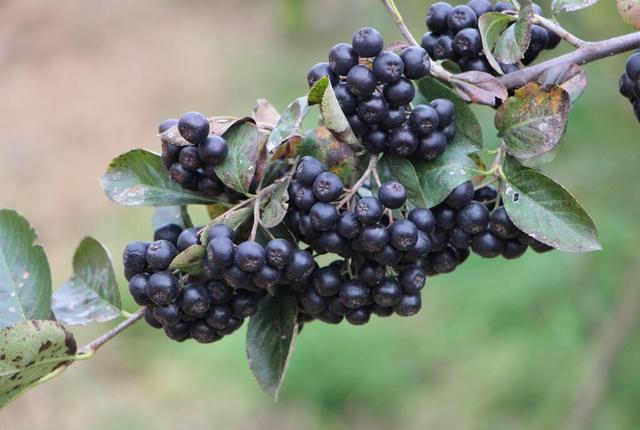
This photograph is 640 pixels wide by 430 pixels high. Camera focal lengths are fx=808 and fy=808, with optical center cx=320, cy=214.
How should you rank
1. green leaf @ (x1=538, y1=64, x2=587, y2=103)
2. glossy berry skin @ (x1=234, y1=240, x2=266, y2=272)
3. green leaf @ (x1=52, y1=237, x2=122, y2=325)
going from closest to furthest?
1. glossy berry skin @ (x1=234, y1=240, x2=266, y2=272)
2. green leaf @ (x1=538, y1=64, x2=587, y2=103)
3. green leaf @ (x1=52, y1=237, x2=122, y2=325)

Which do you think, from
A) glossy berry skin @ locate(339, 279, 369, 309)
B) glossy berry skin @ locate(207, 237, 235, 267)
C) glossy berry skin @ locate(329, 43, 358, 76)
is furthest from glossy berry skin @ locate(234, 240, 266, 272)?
glossy berry skin @ locate(329, 43, 358, 76)

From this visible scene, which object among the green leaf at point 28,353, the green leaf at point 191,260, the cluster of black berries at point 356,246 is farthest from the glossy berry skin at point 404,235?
the green leaf at point 28,353

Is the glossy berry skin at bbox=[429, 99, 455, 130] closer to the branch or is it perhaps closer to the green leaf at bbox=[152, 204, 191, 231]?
the branch

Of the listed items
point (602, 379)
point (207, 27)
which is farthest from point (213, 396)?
point (207, 27)

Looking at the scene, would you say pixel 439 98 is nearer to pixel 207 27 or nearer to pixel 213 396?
pixel 213 396

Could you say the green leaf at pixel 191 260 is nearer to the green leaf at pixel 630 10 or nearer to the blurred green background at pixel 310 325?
the green leaf at pixel 630 10

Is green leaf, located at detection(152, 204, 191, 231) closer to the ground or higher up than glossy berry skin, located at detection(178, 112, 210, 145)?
closer to the ground
